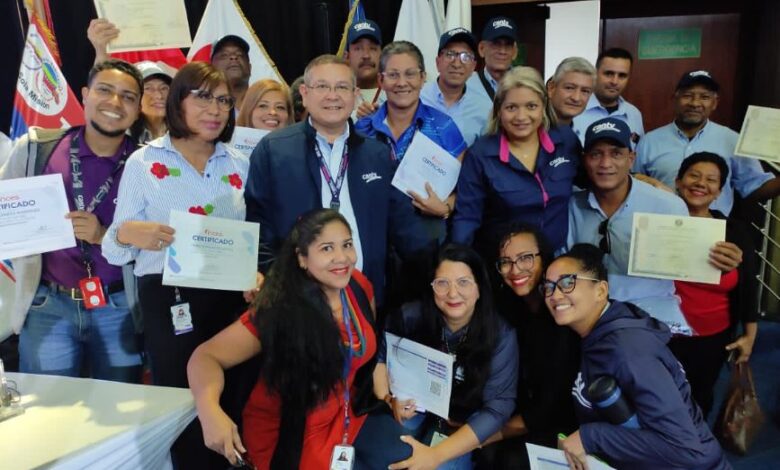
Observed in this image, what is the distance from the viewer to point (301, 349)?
82.0 inches

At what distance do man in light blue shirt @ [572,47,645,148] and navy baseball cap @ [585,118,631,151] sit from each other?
1047mm

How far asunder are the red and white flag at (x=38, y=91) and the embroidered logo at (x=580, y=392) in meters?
3.00

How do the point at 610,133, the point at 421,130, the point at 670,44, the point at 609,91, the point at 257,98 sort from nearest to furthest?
the point at 610,133, the point at 421,130, the point at 257,98, the point at 609,91, the point at 670,44

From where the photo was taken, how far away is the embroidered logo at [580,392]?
85.0 inches

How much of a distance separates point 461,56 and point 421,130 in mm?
651

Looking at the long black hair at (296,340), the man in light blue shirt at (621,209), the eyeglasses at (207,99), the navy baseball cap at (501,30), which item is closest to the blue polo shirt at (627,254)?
the man in light blue shirt at (621,209)

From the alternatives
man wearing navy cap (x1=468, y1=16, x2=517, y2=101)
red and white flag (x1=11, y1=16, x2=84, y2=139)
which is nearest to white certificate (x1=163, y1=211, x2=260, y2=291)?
red and white flag (x1=11, y1=16, x2=84, y2=139)

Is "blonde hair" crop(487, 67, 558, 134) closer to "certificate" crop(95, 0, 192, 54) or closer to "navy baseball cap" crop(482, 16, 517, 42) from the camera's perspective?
"navy baseball cap" crop(482, 16, 517, 42)

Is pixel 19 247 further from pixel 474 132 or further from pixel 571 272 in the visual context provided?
pixel 474 132

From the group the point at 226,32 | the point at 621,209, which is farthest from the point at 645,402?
the point at 226,32

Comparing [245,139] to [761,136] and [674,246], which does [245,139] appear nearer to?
[674,246]

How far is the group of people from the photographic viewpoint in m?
2.09

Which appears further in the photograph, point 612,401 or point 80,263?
point 80,263

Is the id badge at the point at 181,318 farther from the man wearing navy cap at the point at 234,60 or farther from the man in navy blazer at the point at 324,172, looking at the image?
the man wearing navy cap at the point at 234,60
